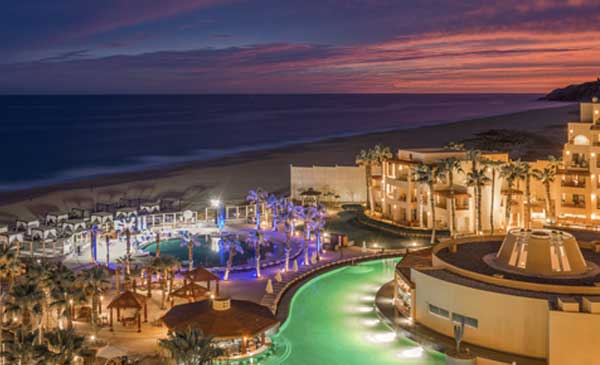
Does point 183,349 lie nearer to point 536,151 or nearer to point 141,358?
point 141,358

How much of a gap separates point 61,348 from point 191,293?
11.6 m

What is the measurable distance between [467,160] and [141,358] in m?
29.1

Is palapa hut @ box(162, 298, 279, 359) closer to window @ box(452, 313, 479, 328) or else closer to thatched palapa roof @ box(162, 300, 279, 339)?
thatched palapa roof @ box(162, 300, 279, 339)

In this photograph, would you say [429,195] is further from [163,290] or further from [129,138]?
[129,138]

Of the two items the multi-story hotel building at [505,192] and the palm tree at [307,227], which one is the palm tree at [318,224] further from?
the multi-story hotel building at [505,192]

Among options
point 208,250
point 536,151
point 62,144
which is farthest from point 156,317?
point 62,144

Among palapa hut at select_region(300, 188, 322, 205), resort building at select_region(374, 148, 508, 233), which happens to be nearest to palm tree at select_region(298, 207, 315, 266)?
resort building at select_region(374, 148, 508, 233)

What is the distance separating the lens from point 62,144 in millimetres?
117312

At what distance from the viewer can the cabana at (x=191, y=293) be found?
29344 millimetres

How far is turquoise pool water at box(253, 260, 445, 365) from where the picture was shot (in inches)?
970

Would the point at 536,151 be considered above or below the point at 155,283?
above

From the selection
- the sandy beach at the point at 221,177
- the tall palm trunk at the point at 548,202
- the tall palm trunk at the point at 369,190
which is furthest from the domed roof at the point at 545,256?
the sandy beach at the point at 221,177

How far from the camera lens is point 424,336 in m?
25.3

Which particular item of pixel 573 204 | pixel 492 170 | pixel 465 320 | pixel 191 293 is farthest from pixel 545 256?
pixel 573 204
